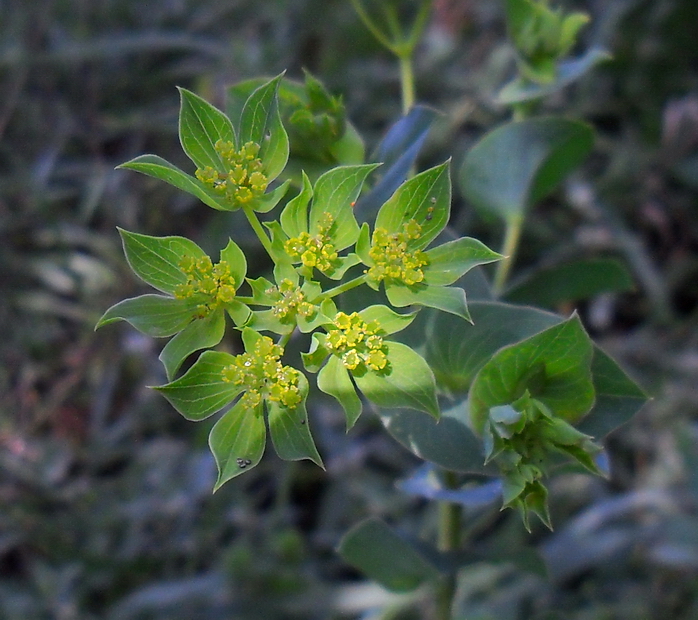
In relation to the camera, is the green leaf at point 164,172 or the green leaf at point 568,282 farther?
the green leaf at point 568,282

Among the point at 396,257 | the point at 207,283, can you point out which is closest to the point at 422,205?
the point at 396,257

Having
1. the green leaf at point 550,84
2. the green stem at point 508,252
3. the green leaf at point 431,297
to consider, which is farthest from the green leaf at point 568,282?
the green leaf at point 431,297

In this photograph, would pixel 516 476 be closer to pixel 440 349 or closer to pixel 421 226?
pixel 440 349

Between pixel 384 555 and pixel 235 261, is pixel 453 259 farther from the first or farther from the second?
pixel 384 555

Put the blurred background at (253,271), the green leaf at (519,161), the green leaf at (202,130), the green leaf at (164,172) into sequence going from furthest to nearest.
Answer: the blurred background at (253,271)
the green leaf at (519,161)
the green leaf at (202,130)
the green leaf at (164,172)

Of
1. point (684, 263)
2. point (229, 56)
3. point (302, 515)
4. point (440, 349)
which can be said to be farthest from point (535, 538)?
point (229, 56)

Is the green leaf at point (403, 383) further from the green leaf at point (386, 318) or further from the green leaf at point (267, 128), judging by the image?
the green leaf at point (267, 128)
